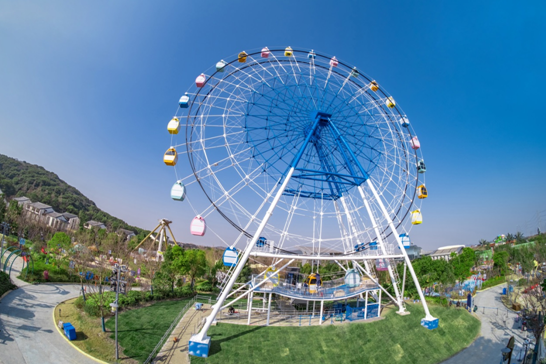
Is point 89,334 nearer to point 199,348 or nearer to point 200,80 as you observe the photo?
point 199,348

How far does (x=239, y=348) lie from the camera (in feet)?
Answer: 58.0

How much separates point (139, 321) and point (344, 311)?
17.1 metres

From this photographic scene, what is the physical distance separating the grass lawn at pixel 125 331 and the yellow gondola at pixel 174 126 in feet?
47.0

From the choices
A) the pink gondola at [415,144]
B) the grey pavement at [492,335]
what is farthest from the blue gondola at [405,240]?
the pink gondola at [415,144]

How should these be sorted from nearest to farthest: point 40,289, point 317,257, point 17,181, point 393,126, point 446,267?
1. point 317,257
2. point 393,126
3. point 40,289
4. point 446,267
5. point 17,181

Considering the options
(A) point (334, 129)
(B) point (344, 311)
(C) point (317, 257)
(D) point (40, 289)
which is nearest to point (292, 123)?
(A) point (334, 129)

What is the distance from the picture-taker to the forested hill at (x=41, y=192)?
11268cm

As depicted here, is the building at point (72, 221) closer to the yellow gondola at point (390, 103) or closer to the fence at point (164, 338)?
the fence at point (164, 338)

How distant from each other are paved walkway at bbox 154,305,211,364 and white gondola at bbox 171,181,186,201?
9.34 m

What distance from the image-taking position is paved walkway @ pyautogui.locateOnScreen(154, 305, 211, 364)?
1641 cm

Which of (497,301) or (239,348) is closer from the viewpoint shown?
(239,348)

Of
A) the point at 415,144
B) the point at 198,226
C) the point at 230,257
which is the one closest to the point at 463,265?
the point at 415,144

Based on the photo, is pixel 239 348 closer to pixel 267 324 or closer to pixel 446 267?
pixel 267 324

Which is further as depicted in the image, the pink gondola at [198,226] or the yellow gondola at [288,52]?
the yellow gondola at [288,52]
